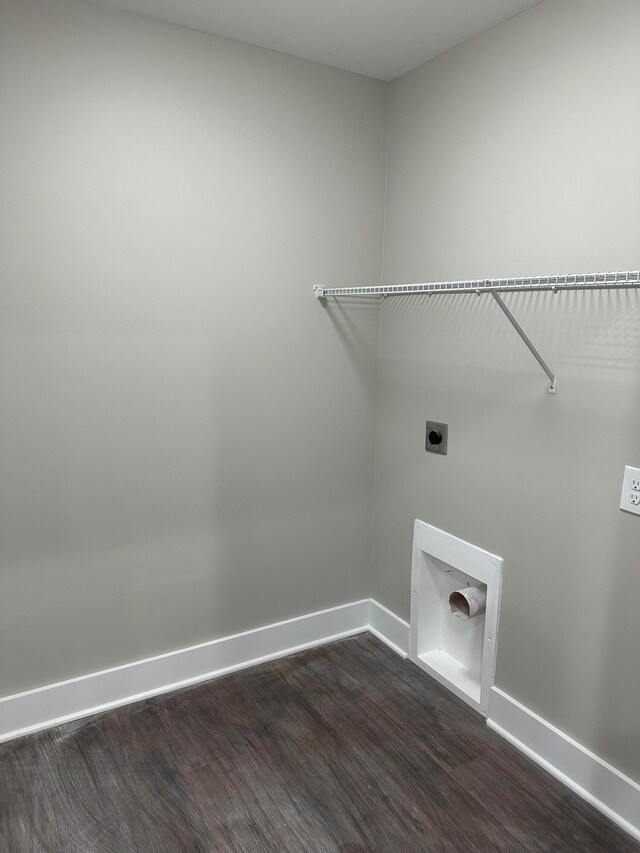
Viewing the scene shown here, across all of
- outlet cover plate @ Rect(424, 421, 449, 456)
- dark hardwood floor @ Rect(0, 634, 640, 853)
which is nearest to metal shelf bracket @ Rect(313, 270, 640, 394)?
outlet cover plate @ Rect(424, 421, 449, 456)

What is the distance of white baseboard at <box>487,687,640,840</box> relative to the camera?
64.1 inches

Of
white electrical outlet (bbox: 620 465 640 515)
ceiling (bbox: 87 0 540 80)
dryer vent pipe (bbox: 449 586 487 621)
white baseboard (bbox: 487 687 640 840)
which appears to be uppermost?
ceiling (bbox: 87 0 540 80)

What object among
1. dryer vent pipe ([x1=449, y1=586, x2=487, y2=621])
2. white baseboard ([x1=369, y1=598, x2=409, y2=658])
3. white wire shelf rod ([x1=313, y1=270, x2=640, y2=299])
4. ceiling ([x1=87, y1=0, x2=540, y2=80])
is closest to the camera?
white wire shelf rod ([x1=313, y1=270, x2=640, y2=299])

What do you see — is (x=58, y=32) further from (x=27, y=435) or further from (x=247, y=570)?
(x=247, y=570)

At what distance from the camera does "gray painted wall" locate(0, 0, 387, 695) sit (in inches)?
70.5

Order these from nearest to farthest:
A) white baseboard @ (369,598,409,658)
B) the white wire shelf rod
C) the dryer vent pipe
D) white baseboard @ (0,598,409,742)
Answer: the white wire shelf rod < white baseboard @ (0,598,409,742) < the dryer vent pipe < white baseboard @ (369,598,409,658)

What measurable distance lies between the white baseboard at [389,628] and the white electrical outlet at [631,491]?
1.12m

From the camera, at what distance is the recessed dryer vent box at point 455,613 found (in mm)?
2031

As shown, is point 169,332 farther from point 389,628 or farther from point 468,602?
point 389,628

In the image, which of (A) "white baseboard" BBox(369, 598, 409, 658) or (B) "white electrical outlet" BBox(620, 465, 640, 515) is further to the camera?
(A) "white baseboard" BBox(369, 598, 409, 658)

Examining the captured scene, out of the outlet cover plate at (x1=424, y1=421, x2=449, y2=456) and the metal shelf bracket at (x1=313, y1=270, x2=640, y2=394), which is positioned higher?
the metal shelf bracket at (x1=313, y1=270, x2=640, y2=394)

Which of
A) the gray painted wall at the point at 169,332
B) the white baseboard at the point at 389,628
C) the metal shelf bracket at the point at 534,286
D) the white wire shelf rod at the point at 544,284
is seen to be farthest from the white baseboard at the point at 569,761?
the white wire shelf rod at the point at 544,284

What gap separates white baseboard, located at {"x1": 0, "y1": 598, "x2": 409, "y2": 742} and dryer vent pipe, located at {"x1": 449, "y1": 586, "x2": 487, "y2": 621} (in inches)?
14.2

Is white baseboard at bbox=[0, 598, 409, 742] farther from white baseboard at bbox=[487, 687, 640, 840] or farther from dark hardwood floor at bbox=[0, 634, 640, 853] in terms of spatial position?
white baseboard at bbox=[487, 687, 640, 840]
